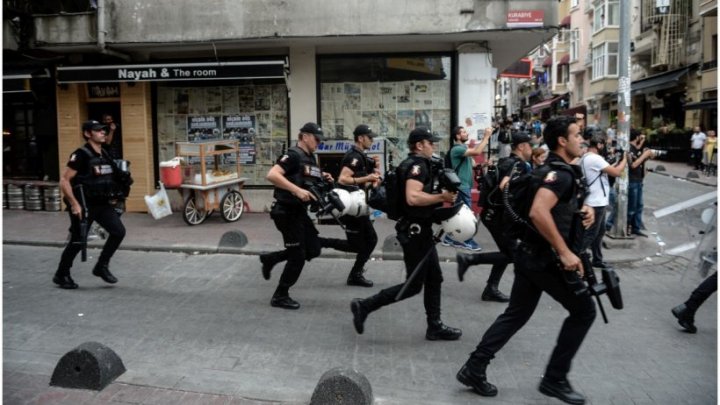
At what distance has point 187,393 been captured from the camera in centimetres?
415

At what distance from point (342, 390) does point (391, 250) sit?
5.12 metres

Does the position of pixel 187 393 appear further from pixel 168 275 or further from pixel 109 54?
pixel 109 54

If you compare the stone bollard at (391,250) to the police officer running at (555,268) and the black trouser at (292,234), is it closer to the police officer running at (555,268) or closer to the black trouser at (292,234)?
the black trouser at (292,234)

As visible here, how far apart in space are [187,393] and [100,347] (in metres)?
0.74

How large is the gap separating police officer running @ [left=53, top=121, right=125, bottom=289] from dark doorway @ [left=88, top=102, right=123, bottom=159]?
6.41 metres

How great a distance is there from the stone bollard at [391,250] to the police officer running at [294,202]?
256 cm

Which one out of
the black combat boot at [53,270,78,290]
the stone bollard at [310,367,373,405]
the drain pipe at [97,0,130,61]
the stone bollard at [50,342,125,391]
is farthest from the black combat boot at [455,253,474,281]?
the drain pipe at [97,0,130,61]

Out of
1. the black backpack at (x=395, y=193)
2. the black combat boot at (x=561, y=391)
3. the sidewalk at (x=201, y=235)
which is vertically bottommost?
the black combat boot at (x=561, y=391)

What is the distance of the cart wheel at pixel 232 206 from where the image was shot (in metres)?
11.5

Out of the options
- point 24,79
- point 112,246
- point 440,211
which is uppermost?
point 24,79

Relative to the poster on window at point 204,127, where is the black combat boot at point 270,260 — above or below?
below

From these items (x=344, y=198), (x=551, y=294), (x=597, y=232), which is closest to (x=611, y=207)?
(x=597, y=232)

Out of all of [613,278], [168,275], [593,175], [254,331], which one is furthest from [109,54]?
[613,278]

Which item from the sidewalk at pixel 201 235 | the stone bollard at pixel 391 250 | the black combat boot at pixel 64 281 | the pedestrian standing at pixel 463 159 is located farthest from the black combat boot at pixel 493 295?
the black combat boot at pixel 64 281
